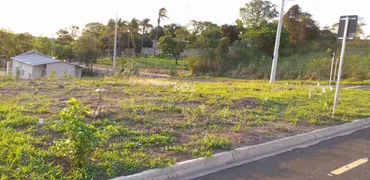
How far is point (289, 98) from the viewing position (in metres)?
10.2

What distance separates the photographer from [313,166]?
4.52 metres

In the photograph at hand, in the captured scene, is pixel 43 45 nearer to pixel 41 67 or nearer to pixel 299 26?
pixel 41 67

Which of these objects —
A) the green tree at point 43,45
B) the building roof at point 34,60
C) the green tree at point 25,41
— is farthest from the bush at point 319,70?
the green tree at point 25,41

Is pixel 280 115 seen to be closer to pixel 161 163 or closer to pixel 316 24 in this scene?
pixel 161 163

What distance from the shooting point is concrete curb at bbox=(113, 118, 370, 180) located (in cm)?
384

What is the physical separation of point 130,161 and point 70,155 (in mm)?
726

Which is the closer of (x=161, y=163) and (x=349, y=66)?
(x=161, y=163)

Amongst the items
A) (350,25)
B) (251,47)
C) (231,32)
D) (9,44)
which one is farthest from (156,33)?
(350,25)

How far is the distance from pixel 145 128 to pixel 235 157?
174 cm

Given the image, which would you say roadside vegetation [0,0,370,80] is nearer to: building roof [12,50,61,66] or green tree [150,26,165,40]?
building roof [12,50,61,66]

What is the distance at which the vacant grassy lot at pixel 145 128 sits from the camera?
3.71 metres

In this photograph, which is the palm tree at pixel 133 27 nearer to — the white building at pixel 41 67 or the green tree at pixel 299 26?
the white building at pixel 41 67

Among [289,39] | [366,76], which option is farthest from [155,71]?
[366,76]

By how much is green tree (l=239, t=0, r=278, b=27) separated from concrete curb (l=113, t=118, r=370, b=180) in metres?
33.2
